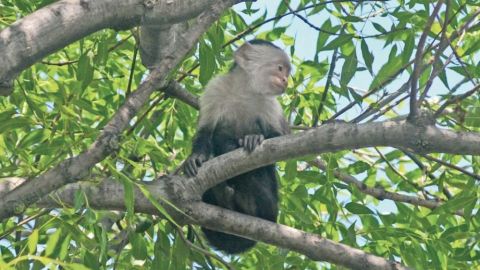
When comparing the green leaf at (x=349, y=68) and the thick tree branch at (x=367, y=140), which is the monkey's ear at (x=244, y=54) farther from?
the thick tree branch at (x=367, y=140)

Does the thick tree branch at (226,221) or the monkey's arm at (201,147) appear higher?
the monkey's arm at (201,147)

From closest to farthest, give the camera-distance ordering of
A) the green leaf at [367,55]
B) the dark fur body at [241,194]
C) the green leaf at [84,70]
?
the green leaf at [84,70]
the green leaf at [367,55]
the dark fur body at [241,194]

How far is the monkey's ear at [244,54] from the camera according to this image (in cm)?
965

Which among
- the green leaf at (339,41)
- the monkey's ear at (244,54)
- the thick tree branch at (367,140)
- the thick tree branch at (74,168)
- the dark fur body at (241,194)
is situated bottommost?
the thick tree branch at (74,168)

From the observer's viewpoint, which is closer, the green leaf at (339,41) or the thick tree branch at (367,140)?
the thick tree branch at (367,140)

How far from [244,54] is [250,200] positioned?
1931 mm

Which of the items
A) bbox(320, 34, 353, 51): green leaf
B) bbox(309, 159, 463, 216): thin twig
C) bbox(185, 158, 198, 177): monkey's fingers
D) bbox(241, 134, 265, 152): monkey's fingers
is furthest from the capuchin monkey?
bbox(320, 34, 353, 51): green leaf

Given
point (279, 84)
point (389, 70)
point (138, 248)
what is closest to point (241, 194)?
point (279, 84)

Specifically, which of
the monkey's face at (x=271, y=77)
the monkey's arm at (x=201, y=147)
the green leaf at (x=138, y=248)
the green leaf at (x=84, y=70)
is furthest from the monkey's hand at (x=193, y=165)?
the monkey's face at (x=271, y=77)

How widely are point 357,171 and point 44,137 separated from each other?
296 cm

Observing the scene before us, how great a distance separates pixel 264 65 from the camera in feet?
31.7

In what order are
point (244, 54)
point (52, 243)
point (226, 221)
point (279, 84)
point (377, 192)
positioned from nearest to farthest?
point (52, 243) < point (226, 221) < point (377, 192) < point (279, 84) < point (244, 54)

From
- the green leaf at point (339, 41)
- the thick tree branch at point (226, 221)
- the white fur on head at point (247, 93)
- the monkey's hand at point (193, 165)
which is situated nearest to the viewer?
the thick tree branch at point (226, 221)

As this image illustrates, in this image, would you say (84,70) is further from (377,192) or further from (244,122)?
(377,192)
